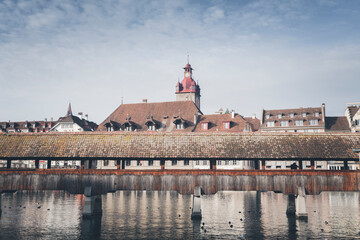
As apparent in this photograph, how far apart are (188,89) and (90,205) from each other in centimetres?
5922

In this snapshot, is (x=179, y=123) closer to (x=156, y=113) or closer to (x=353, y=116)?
(x=156, y=113)

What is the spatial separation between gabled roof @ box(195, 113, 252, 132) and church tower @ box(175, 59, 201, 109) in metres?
22.9

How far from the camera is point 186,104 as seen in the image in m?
64.8

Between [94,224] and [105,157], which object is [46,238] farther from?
[105,157]

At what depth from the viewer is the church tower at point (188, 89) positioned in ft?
279

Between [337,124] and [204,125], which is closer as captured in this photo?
[204,125]

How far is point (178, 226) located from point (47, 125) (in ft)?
242

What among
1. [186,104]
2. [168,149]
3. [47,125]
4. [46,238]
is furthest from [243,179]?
[47,125]

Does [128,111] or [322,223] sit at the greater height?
[128,111]

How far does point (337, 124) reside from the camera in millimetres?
65500

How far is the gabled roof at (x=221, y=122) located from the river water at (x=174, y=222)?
21516 millimetres

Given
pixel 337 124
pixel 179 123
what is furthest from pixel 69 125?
pixel 337 124

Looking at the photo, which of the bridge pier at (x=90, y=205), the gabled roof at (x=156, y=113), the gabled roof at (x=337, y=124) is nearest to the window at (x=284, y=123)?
the gabled roof at (x=337, y=124)

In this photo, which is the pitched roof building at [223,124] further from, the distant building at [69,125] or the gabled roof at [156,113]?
the distant building at [69,125]
